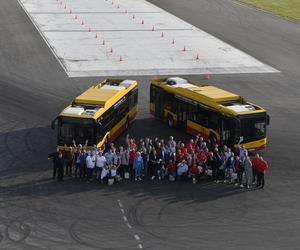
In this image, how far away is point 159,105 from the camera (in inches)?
1531

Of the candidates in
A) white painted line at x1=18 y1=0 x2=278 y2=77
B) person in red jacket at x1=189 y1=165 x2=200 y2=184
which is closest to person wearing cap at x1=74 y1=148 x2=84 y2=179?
person in red jacket at x1=189 y1=165 x2=200 y2=184

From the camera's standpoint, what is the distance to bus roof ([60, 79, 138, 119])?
105ft

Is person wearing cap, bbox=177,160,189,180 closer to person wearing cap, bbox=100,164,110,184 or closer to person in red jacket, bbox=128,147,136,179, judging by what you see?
person in red jacket, bbox=128,147,136,179

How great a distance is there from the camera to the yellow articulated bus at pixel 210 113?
32719 millimetres

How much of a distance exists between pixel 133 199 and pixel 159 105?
12.0 metres

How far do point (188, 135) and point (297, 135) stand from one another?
5.81 meters

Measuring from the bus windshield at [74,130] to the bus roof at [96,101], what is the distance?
29cm

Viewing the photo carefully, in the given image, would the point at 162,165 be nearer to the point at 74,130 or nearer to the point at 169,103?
the point at 74,130

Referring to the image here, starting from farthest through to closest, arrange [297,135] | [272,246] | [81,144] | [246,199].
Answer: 1. [297,135]
2. [81,144]
3. [246,199]
4. [272,246]

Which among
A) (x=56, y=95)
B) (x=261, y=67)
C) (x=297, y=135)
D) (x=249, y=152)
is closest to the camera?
(x=249, y=152)

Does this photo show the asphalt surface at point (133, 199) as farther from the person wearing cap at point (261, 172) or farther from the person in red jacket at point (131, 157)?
the person in red jacket at point (131, 157)

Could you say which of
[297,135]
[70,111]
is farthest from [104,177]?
[297,135]

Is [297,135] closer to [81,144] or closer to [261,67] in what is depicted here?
[81,144]

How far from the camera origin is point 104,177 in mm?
29406
